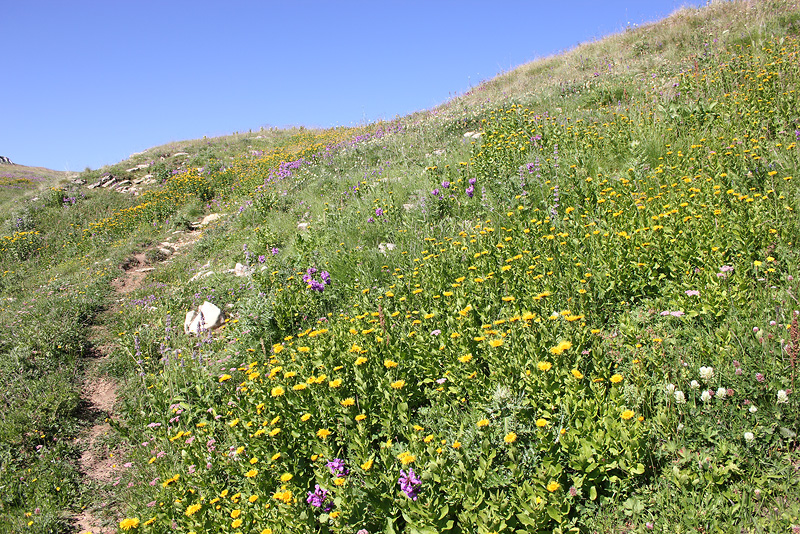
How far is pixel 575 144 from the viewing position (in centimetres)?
706

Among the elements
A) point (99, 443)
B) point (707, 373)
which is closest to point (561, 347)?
point (707, 373)

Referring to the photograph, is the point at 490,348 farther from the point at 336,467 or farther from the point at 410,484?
the point at 336,467

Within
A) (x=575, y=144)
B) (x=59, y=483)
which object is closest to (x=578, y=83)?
(x=575, y=144)

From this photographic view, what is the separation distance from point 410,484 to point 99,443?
179 inches

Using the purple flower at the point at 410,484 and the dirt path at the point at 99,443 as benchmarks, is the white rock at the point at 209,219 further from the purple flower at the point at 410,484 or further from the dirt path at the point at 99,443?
→ the purple flower at the point at 410,484

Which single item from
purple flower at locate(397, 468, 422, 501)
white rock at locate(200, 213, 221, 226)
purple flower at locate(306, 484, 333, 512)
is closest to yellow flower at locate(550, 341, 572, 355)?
purple flower at locate(397, 468, 422, 501)

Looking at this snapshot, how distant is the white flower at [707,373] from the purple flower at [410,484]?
1.87 m

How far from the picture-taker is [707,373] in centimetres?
277

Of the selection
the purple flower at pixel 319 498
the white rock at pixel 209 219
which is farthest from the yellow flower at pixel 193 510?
the white rock at pixel 209 219

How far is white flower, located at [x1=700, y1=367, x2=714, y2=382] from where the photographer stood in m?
2.76

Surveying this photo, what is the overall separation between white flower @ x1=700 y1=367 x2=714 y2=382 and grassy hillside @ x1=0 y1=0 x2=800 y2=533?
0.06 m

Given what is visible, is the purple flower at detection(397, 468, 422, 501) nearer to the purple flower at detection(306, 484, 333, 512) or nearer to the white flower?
the purple flower at detection(306, 484, 333, 512)

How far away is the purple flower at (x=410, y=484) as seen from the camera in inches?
97.0

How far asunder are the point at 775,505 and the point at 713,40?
11706mm
